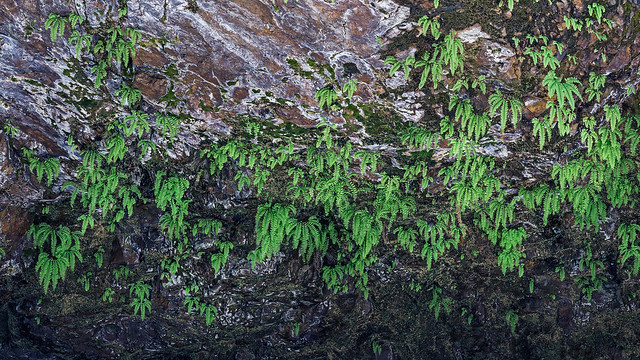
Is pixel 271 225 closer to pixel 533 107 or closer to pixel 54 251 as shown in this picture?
pixel 54 251

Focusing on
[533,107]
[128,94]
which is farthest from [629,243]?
[128,94]

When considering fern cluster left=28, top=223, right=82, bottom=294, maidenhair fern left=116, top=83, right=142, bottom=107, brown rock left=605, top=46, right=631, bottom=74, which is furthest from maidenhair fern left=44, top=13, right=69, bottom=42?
brown rock left=605, top=46, right=631, bottom=74

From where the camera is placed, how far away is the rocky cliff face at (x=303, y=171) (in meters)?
7.29

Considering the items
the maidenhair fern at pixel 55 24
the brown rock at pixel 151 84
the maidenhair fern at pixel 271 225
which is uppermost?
the maidenhair fern at pixel 55 24

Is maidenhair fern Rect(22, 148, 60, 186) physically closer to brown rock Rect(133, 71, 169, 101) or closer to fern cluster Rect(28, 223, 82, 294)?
fern cluster Rect(28, 223, 82, 294)

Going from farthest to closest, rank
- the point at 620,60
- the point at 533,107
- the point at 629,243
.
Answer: the point at 629,243 < the point at 533,107 < the point at 620,60

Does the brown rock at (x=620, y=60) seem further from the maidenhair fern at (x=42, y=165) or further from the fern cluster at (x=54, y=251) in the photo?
the fern cluster at (x=54, y=251)

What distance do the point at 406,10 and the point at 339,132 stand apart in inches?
103

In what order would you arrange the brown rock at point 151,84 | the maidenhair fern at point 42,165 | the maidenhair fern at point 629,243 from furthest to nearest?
the maidenhair fern at point 629,243 → the maidenhair fern at point 42,165 → the brown rock at point 151,84

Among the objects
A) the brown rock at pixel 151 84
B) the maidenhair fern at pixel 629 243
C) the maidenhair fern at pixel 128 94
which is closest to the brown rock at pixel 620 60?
the maidenhair fern at pixel 629 243

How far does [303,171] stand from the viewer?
31.9 feet

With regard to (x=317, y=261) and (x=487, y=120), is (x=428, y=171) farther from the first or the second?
(x=317, y=261)

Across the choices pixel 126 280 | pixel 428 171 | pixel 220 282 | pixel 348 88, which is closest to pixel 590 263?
pixel 428 171

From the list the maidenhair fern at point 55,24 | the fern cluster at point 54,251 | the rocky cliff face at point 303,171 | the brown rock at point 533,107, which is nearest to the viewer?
the maidenhair fern at point 55,24
